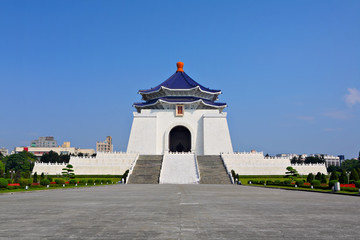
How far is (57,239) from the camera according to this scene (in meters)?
5.23

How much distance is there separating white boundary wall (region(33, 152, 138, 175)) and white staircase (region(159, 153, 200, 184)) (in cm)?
438

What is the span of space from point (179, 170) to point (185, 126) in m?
16.1

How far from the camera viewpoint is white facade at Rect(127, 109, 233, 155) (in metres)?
48.5

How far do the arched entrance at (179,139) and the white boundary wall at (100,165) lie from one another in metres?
14.2

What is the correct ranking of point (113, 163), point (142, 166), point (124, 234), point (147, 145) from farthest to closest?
point (147, 145) < point (113, 163) < point (142, 166) < point (124, 234)

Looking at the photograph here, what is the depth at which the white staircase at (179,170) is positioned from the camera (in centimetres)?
3228

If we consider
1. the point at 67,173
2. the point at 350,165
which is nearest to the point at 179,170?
the point at 67,173

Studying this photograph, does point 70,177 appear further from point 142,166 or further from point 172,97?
point 172,97

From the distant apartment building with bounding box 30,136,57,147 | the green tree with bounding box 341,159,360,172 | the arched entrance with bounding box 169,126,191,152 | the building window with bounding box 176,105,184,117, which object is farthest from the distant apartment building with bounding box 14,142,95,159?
the green tree with bounding box 341,159,360,172

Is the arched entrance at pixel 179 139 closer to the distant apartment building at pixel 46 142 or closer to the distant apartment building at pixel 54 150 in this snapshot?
the distant apartment building at pixel 54 150

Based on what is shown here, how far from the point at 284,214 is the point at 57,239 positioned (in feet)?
17.4

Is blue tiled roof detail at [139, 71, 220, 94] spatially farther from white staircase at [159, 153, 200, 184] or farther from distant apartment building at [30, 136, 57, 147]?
distant apartment building at [30, 136, 57, 147]

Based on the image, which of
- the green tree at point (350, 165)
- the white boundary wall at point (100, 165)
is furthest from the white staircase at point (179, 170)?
the green tree at point (350, 165)

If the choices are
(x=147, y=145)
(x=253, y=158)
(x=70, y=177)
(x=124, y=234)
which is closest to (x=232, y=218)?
(x=124, y=234)
